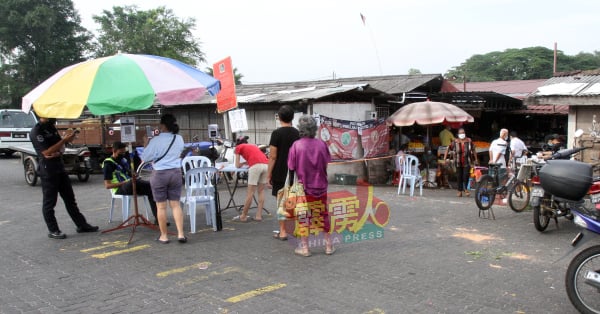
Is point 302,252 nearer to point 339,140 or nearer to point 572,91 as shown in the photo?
point 339,140

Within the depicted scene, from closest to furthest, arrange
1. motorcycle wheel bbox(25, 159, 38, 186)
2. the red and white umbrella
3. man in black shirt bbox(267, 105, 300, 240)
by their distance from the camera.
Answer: man in black shirt bbox(267, 105, 300, 240) → the red and white umbrella → motorcycle wheel bbox(25, 159, 38, 186)

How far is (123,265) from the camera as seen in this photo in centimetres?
528

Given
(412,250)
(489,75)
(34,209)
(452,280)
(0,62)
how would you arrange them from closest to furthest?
(452,280) < (412,250) < (34,209) < (0,62) < (489,75)

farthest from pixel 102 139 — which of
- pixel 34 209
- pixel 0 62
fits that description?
pixel 0 62

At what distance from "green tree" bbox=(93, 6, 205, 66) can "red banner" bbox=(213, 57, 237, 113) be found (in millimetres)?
24076

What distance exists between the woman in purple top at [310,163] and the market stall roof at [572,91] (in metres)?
7.87

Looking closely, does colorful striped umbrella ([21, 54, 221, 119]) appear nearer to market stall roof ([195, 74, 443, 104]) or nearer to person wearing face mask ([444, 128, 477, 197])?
market stall roof ([195, 74, 443, 104])

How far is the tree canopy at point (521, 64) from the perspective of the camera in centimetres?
3809

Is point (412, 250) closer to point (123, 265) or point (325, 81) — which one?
point (123, 265)

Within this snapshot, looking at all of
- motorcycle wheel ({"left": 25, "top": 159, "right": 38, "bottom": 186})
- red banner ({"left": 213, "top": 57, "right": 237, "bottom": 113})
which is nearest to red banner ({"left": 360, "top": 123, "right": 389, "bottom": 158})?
red banner ({"left": 213, "top": 57, "right": 237, "bottom": 113})

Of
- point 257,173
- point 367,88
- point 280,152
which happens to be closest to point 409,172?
point 367,88

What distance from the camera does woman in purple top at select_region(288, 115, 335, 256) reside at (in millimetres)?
5461

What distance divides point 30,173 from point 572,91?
14.0 m

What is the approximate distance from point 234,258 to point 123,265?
4.14 feet
